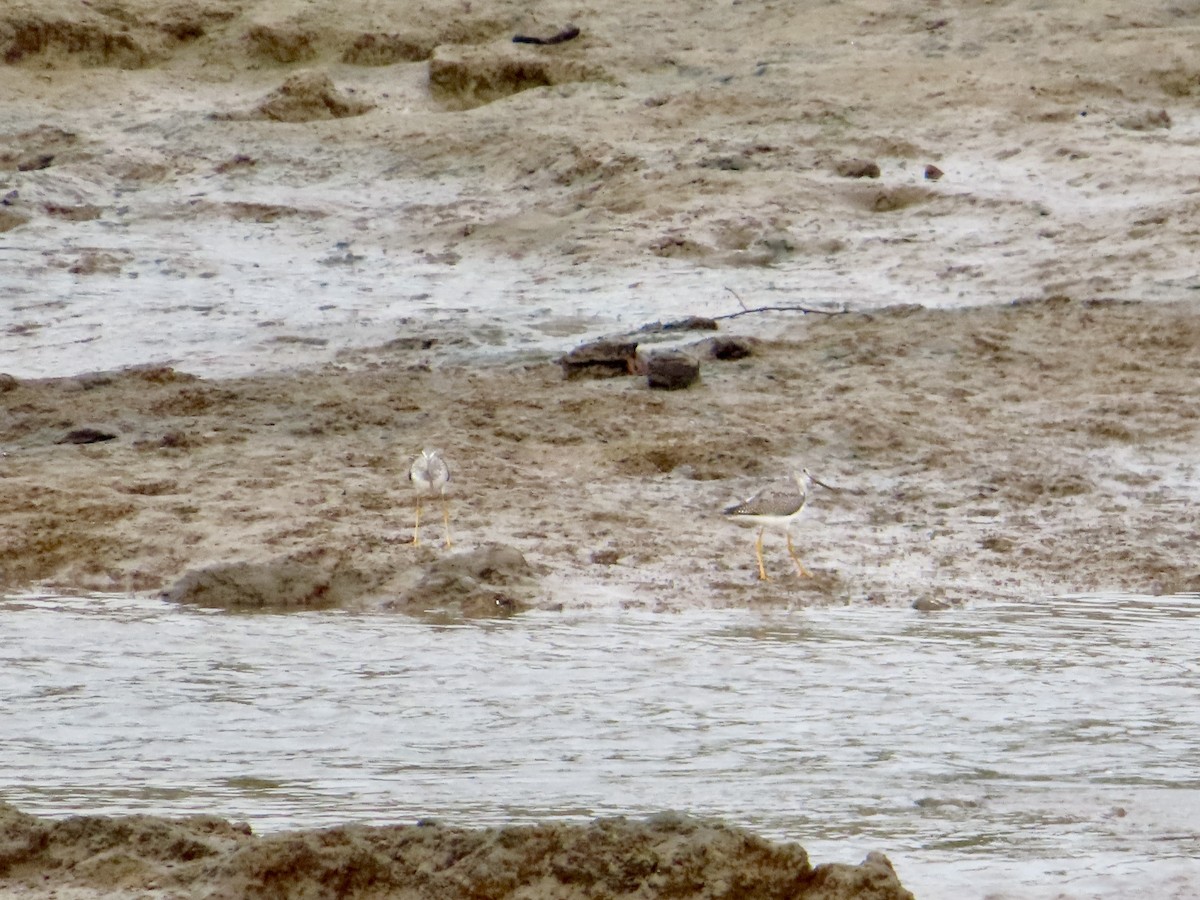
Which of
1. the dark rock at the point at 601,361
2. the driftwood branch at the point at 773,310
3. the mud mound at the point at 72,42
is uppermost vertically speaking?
the mud mound at the point at 72,42

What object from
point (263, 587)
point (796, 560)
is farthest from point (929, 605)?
point (263, 587)

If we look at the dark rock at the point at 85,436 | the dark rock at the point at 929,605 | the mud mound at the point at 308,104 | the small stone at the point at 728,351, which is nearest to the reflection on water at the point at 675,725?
the dark rock at the point at 929,605

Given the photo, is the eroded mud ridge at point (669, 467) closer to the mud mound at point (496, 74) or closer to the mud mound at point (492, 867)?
the mud mound at point (492, 867)

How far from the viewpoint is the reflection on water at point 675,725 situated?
4211 mm

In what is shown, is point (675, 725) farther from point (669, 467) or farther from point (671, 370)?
point (671, 370)

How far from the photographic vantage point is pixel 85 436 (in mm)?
7973

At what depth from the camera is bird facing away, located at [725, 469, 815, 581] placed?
6.92 metres

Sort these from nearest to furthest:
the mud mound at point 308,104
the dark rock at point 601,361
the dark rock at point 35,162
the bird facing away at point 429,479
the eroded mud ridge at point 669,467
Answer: the eroded mud ridge at point 669,467
the bird facing away at point 429,479
the dark rock at point 601,361
the dark rock at point 35,162
the mud mound at point 308,104

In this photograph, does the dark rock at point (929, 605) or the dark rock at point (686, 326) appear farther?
the dark rock at point (686, 326)

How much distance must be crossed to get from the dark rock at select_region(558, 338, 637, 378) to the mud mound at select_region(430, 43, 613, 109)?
506 centimetres

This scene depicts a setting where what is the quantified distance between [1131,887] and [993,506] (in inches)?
153

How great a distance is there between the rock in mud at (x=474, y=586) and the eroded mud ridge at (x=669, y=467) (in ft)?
0.05

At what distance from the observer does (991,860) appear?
12.8 ft

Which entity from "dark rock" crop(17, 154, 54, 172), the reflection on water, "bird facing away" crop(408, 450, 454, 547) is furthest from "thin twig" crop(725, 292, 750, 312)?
"dark rock" crop(17, 154, 54, 172)
